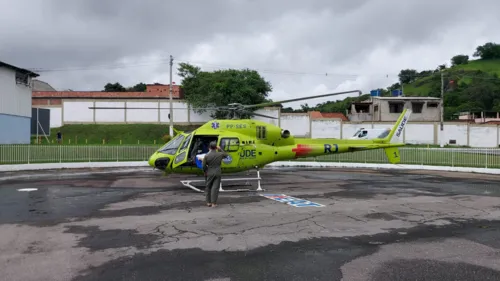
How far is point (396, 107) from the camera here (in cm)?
6025

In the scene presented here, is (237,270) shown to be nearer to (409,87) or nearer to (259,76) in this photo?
(259,76)

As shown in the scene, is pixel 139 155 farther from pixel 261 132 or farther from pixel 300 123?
pixel 300 123

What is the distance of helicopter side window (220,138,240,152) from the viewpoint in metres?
14.6

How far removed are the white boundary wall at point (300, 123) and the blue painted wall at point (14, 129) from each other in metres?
13.9

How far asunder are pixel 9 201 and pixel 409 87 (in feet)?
413

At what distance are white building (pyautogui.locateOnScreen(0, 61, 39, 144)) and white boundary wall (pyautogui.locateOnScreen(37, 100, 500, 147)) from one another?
43.0ft

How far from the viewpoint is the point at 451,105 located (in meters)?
96.0

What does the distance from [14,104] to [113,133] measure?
44.2ft

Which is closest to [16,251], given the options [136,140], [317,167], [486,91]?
[317,167]

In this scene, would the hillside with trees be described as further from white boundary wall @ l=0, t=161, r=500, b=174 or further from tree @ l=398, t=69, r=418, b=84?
white boundary wall @ l=0, t=161, r=500, b=174

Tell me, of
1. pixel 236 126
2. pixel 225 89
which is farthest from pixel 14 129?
pixel 236 126

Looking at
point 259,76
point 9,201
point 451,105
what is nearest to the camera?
point 9,201

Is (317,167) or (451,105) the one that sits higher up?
(451,105)

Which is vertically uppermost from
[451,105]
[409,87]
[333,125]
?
[409,87]
